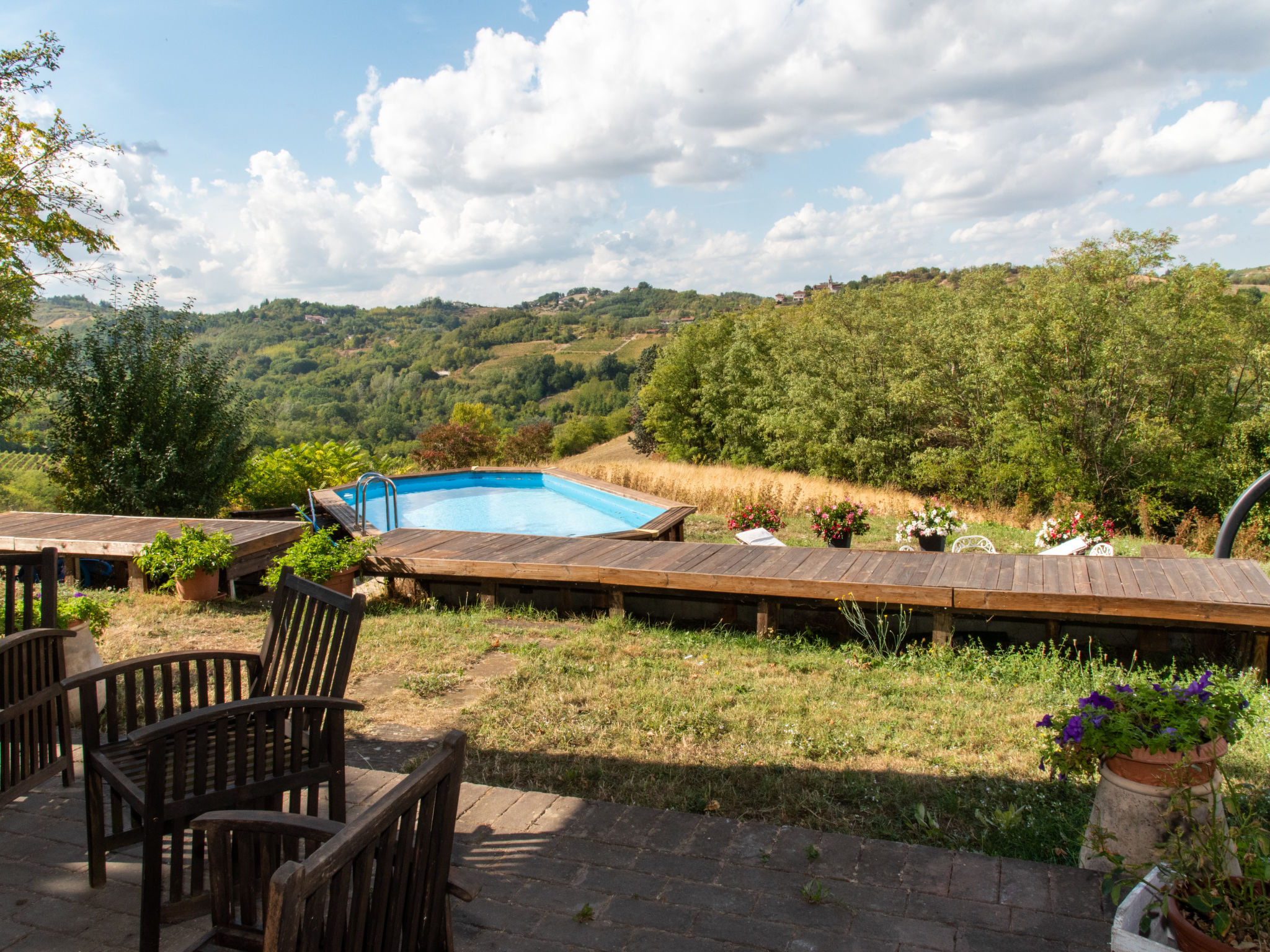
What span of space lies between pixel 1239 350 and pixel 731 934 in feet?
67.5

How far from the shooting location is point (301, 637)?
227 cm

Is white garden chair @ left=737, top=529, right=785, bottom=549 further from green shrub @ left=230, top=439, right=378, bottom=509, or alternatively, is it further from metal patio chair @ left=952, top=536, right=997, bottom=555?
green shrub @ left=230, top=439, right=378, bottom=509

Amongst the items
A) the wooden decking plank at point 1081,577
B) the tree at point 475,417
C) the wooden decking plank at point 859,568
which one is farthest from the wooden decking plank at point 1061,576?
the tree at point 475,417

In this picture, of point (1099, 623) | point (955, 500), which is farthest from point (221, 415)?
point (955, 500)

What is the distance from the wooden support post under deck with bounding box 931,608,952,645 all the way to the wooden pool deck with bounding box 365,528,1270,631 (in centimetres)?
3

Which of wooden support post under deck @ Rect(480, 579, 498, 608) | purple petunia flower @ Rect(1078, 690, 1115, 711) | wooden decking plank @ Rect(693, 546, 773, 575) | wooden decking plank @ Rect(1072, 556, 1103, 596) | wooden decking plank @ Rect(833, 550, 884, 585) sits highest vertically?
purple petunia flower @ Rect(1078, 690, 1115, 711)

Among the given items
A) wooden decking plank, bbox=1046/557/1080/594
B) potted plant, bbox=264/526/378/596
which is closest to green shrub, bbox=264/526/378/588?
potted plant, bbox=264/526/378/596

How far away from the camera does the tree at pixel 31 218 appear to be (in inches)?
408

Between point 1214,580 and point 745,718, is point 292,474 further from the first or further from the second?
point 1214,580

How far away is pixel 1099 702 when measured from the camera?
7.08 ft

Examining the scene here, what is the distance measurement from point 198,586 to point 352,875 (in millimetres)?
5259

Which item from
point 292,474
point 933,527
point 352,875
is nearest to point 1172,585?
point 933,527

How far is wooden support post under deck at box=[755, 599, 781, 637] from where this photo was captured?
4.96 meters

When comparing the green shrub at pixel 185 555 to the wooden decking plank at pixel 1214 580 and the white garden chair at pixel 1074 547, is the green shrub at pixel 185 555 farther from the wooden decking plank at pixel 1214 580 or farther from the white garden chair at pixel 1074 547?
the white garden chair at pixel 1074 547
